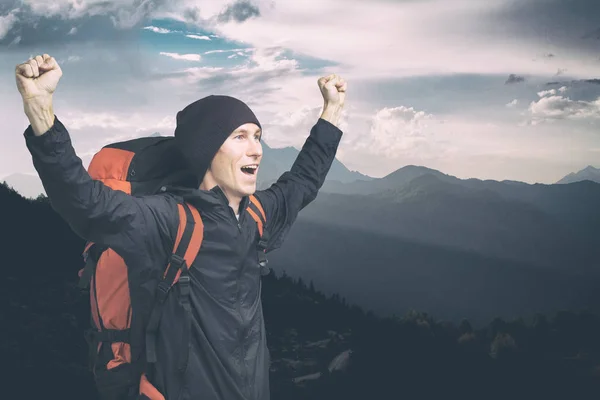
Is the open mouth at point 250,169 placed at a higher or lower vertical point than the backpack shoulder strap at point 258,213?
higher

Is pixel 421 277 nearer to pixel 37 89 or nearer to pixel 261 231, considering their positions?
pixel 261 231

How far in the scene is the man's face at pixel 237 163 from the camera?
383cm

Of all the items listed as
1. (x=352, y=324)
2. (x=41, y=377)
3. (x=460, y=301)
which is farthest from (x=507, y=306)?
(x=41, y=377)

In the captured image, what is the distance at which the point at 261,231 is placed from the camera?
4117 mm

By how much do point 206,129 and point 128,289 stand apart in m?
1.02

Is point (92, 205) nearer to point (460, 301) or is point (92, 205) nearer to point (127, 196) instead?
point (127, 196)

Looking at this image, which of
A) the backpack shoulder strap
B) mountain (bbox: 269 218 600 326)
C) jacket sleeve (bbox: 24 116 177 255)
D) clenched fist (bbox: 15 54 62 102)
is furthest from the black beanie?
mountain (bbox: 269 218 600 326)

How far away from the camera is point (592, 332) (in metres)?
24.8

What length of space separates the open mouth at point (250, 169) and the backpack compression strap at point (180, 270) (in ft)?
1.57

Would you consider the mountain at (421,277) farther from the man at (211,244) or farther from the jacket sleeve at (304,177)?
the man at (211,244)

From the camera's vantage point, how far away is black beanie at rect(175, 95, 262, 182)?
149 inches

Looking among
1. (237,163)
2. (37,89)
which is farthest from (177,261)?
(37,89)

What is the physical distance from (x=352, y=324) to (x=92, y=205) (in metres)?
13.9

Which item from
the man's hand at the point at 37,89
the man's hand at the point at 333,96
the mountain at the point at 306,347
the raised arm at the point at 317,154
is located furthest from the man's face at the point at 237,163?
the mountain at the point at 306,347
